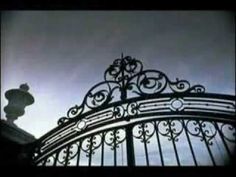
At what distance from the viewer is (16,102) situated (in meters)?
3.19

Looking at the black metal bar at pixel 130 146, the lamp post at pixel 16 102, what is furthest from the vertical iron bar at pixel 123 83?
the lamp post at pixel 16 102

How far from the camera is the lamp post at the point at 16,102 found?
3157mm

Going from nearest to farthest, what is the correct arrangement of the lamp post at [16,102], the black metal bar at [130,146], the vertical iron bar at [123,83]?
1. the black metal bar at [130,146]
2. the vertical iron bar at [123,83]
3. the lamp post at [16,102]

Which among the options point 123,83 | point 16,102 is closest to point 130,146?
point 123,83

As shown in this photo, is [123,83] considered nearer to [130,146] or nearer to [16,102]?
[130,146]

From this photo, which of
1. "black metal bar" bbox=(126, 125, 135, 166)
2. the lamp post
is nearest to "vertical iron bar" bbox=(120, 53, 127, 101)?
"black metal bar" bbox=(126, 125, 135, 166)

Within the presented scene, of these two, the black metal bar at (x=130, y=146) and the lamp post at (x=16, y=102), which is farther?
the lamp post at (x=16, y=102)

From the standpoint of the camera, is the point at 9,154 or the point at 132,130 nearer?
the point at 9,154

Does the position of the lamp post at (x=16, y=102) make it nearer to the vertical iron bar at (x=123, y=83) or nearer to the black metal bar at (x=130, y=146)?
the vertical iron bar at (x=123, y=83)
